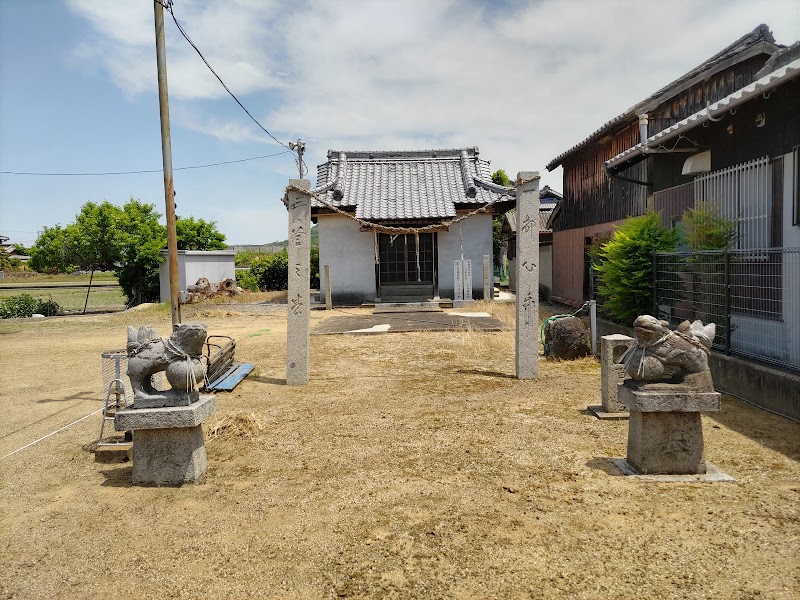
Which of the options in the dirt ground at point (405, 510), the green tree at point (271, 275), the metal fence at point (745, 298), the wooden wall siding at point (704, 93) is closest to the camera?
the dirt ground at point (405, 510)

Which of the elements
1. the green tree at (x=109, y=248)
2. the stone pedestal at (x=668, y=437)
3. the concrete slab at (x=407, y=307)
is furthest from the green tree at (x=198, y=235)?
the stone pedestal at (x=668, y=437)

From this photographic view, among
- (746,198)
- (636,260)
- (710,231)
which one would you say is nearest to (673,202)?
(636,260)

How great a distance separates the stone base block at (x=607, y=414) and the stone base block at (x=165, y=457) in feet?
13.1

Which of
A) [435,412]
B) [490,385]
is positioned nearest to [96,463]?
Answer: [435,412]

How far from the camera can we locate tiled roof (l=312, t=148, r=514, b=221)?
17.9 metres

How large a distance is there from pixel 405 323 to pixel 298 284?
6.04 metres

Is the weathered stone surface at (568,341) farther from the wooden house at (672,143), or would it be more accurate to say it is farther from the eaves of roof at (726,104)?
the eaves of roof at (726,104)

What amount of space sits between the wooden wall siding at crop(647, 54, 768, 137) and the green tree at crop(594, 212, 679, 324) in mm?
3349

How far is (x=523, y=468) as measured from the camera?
167 inches

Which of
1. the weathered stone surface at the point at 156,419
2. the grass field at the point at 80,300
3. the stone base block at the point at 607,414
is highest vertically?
the grass field at the point at 80,300

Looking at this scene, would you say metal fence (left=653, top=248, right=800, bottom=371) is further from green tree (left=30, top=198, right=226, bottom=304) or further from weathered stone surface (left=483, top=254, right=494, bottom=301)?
green tree (left=30, top=198, right=226, bottom=304)

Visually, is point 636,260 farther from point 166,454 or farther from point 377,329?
point 166,454

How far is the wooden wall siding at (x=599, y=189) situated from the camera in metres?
11.9

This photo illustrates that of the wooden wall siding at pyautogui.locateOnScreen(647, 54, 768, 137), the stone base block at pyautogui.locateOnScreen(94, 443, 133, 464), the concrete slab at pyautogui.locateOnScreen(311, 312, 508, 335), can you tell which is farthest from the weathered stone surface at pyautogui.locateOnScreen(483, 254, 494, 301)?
the stone base block at pyautogui.locateOnScreen(94, 443, 133, 464)
